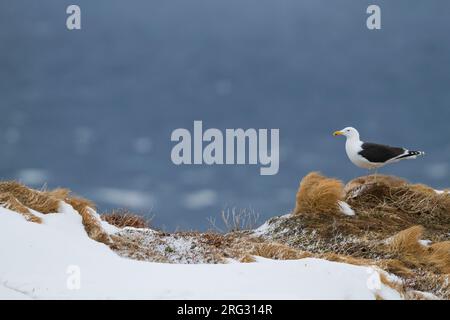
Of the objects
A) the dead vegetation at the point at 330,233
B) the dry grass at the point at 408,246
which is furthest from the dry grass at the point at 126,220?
the dry grass at the point at 408,246

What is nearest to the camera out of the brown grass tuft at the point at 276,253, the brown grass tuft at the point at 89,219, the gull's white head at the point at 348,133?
the brown grass tuft at the point at 276,253

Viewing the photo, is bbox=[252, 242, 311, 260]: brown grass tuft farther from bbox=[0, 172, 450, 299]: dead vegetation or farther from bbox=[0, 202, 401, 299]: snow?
bbox=[0, 202, 401, 299]: snow

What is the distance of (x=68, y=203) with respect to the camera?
9.73 meters

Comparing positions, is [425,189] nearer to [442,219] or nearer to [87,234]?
[442,219]

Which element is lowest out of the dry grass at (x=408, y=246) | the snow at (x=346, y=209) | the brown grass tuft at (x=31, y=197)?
the dry grass at (x=408, y=246)

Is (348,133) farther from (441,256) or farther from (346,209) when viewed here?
(441,256)

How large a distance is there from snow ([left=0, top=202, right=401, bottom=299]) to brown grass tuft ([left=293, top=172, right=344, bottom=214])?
518 cm

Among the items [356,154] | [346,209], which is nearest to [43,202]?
[346,209]

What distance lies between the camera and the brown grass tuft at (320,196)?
496 inches

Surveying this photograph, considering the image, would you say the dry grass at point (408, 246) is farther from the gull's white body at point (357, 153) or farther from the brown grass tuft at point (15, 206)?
the brown grass tuft at point (15, 206)

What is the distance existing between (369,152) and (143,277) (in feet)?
26.2

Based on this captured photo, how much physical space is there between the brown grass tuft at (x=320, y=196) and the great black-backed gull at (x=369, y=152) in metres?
1.17
